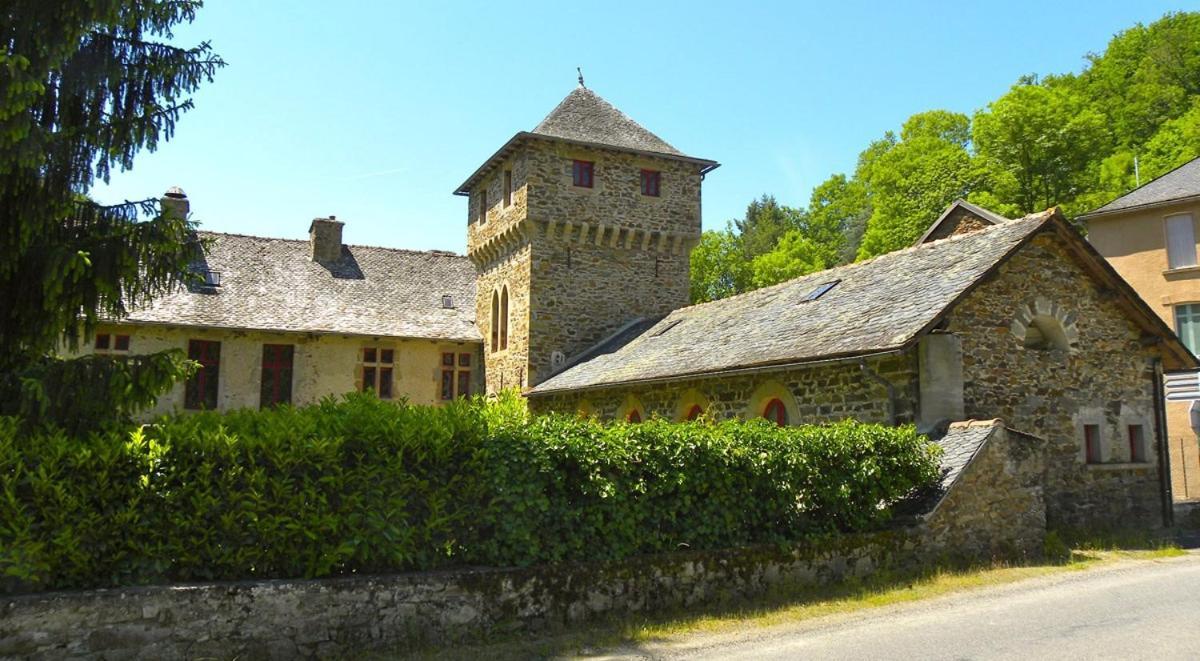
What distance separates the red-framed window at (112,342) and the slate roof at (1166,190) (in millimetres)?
28425

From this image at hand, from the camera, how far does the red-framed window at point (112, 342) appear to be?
22.8 metres

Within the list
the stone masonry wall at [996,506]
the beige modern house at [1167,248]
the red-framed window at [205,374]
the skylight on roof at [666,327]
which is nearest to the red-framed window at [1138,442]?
the stone masonry wall at [996,506]

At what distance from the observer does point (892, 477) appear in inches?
411

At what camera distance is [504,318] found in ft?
82.7

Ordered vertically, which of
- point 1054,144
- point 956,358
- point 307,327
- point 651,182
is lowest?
point 956,358

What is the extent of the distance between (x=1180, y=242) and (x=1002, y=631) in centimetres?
2204

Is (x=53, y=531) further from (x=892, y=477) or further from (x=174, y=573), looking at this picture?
(x=892, y=477)

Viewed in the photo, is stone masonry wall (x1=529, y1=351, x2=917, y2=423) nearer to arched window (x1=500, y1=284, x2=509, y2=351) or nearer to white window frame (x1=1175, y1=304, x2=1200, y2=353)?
arched window (x1=500, y1=284, x2=509, y2=351)

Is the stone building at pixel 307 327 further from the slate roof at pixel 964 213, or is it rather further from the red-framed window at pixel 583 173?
the slate roof at pixel 964 213

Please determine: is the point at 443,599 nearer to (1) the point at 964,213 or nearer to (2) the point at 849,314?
(2) the point at 849,314

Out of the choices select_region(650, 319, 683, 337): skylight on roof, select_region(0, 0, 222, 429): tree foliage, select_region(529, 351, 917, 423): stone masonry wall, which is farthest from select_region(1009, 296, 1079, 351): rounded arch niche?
select_region(0, 0, 222, 429): tree foliage

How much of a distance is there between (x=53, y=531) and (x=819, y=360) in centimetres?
969

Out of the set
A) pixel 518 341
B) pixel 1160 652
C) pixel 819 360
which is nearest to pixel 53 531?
pixel 1160 652

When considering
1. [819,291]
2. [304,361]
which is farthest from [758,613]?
[304,361]
